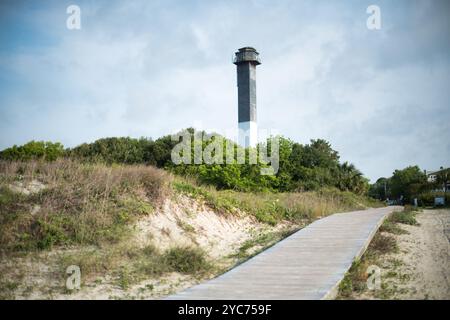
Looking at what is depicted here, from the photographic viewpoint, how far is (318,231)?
38.0 ft

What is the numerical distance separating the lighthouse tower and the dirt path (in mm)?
28349

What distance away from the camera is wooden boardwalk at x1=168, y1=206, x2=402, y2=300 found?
6484mm

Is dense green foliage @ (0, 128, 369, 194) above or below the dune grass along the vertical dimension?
above

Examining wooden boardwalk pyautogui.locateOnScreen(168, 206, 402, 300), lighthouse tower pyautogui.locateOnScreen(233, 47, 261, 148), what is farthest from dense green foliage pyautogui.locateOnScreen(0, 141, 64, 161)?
wooden boardwalk pyautogui.locateOnScreen(168, 206, 402, 300)

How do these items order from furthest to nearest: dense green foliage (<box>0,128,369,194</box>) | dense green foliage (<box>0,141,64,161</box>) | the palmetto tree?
dense green foliage (<box>0,141,64,161</box>), the palmetto tree, dense green foliage (<box>0,128,369,194</box>)

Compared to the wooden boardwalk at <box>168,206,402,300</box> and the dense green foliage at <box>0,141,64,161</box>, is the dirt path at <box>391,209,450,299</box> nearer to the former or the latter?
the wooden boardwalk at <box>168,206,402,300</box>

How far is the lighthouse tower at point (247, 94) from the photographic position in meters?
42.2

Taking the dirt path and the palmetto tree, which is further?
the palmetto tree

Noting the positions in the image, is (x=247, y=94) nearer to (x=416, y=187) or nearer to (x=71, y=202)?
(x=416, y=187)

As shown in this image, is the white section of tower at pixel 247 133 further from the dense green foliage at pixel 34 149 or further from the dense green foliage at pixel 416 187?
the dense green foliage at pixel 34 149

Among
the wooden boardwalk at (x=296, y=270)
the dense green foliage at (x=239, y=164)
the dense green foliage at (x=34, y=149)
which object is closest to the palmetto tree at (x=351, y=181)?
the dense green foliage at (x=239, y=164)

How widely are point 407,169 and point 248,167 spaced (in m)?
54.0
